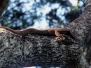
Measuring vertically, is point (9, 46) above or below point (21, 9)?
below

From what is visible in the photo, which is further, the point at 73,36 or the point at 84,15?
the point at 84,15

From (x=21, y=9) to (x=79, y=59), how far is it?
3.65 m

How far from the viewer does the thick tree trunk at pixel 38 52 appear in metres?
1.79

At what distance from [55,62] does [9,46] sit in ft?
1.24

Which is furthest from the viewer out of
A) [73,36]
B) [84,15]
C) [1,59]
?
[84,15]

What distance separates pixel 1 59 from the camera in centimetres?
175

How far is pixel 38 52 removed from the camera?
1.89 m

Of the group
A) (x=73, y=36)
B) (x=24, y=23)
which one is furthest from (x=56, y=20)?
(x=73, y=36)

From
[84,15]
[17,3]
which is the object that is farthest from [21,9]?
[84,15]

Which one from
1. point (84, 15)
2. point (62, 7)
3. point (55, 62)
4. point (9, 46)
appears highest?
point (62, 7)

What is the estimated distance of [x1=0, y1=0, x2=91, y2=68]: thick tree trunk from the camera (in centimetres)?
179

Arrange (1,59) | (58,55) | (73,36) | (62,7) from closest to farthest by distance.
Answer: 1. (1,59)
2. (58,55)
3. (73,36)
4. (62,7)

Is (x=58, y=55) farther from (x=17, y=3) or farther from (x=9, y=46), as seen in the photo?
(x=17, y=3)

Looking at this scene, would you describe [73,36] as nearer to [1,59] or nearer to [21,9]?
[1,59]
